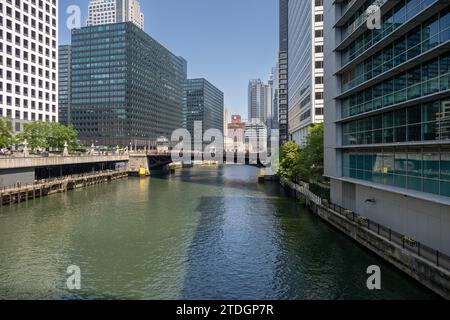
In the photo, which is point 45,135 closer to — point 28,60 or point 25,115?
point 25,115

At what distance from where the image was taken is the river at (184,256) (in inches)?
851

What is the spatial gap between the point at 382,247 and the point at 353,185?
448 inches

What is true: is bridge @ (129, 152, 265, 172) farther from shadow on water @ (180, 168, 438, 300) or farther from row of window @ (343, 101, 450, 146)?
row of window @ (343, 101, 450, 146)

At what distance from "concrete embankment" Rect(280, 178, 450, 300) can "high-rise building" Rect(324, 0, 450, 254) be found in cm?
197

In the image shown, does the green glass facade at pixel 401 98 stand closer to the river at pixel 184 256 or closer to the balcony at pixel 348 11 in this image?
the balcony at pixel 348 11

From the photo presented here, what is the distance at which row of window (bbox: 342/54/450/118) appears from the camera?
21547mm

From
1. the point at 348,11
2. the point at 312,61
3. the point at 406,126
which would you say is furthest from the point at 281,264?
the point at 312,61

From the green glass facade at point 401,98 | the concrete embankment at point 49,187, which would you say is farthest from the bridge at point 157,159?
the green glass facade at point 401,98

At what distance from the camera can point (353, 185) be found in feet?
118

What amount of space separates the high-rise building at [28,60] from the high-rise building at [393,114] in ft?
259

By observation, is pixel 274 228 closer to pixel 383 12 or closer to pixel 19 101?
pixel 383 12

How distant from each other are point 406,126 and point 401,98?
2.19m

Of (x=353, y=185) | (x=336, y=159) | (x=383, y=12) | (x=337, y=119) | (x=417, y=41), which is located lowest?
(x=353, y=185)
